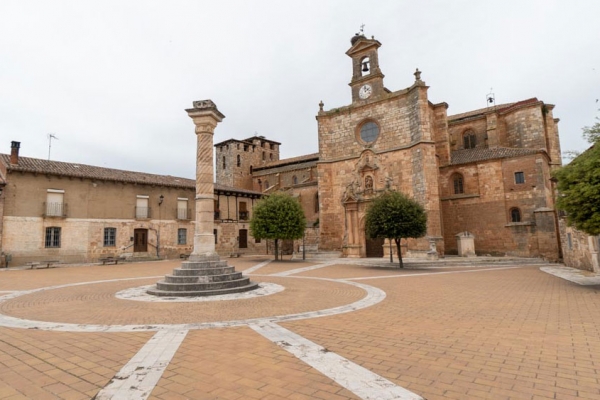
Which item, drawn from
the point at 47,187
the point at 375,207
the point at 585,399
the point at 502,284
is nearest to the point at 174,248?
the point at 47,187

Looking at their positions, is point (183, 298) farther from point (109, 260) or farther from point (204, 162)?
point (109, 260)

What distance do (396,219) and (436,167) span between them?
7762mm

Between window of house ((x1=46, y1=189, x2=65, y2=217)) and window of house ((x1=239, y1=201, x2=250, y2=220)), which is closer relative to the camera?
window of house ((x1=46, y1=189, x2=65, y2=217))

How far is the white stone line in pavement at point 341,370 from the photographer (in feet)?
10.0

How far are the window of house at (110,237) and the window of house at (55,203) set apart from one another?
9.72ft

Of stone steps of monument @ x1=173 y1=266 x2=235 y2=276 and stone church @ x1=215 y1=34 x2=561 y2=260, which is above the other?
stone church @ x1=215 y1=34 x2=561 y2=260

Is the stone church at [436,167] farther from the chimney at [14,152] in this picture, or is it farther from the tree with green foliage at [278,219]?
the chimney at [14,152]

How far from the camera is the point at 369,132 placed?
26031 mm

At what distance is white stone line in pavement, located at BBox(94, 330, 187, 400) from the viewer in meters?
3.12

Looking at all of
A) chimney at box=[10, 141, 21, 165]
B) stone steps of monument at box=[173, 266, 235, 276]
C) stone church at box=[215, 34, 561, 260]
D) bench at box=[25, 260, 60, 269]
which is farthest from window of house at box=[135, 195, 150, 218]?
stone steps of monument at box=[173, 266, 235, 276]

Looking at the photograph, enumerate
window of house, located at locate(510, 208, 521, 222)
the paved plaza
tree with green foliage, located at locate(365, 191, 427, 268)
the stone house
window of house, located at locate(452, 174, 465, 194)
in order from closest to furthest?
1. the paved plaza
2. tree with green foliage, located at locate(365, 191, 427, 268)
3. the stone house
4. window of house, located at locate(510, 208, 521, 222)
5. window of house, located at locate(452, 174, 465, 194)

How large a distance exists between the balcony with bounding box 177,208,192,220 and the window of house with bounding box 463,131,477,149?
24.5 metres

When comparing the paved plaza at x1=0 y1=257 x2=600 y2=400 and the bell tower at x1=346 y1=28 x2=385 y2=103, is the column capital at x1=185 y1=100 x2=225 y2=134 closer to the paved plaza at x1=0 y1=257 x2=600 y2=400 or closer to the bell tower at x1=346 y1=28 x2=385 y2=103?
the paved plaza at x1=0 y1=257 x2=600 y2=400

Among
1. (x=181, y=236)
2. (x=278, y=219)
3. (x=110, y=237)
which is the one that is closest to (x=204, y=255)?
(x=278, y=219)
